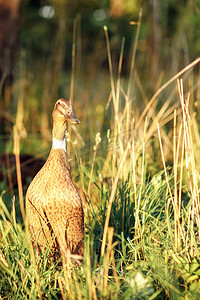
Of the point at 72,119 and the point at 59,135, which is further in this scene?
the point at 59,135

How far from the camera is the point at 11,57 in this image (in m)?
4.99

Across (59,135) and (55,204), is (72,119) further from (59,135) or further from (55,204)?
(55,204)

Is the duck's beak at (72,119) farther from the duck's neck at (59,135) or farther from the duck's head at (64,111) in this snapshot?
the duck's neck at (59,135)

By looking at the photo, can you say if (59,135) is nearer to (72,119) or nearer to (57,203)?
(72,119)

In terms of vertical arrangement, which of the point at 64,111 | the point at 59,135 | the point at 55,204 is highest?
the point at 64,111

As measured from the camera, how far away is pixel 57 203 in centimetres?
163

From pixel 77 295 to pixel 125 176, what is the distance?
0.86 m

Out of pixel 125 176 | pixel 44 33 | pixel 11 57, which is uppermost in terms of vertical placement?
pixel 44 33

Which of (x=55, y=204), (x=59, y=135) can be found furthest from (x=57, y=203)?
(x=59, y=135)

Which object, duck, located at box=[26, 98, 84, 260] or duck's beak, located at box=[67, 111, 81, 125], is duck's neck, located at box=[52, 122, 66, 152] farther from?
duck's beak, located at box=[67, 111, 81, 125]

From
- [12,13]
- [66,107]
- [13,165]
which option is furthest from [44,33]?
[66,107]

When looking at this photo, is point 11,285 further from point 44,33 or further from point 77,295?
point 44,33

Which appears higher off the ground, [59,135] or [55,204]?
[59,135]

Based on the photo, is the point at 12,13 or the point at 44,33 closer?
the point at 12,13
